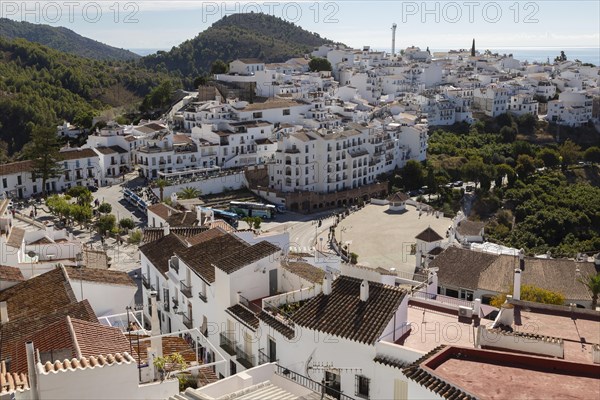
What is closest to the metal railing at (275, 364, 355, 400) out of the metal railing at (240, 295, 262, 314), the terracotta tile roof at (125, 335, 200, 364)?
the terracotta tile roof at (125, 335, 200, 364)

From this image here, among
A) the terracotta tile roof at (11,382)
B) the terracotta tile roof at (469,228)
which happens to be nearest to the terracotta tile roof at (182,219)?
the terracotta tile roof at (469,228)

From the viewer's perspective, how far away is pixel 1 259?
2073cm

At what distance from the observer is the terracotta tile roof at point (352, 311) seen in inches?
496

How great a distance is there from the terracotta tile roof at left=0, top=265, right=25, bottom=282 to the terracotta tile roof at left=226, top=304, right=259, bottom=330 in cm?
731

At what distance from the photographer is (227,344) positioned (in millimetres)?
15922

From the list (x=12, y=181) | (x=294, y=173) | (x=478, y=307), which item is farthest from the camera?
(x=294, y=173)

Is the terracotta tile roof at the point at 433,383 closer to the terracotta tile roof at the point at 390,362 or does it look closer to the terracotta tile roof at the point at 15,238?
the terracotta tile roof at the point at 390,362

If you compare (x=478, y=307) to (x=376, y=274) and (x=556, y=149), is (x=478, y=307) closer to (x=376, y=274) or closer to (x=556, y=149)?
(x=376, y=274)

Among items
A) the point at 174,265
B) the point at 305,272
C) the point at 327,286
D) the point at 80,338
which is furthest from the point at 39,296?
the point at 327,286

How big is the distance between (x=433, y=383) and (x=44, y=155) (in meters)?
41.9

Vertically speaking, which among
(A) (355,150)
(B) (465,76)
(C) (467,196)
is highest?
(B) (465,76)

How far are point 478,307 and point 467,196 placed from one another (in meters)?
43.4

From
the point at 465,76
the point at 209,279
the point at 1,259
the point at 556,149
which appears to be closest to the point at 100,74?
the point at 465,76

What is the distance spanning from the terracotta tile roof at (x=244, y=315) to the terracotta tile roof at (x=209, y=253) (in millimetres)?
1250
